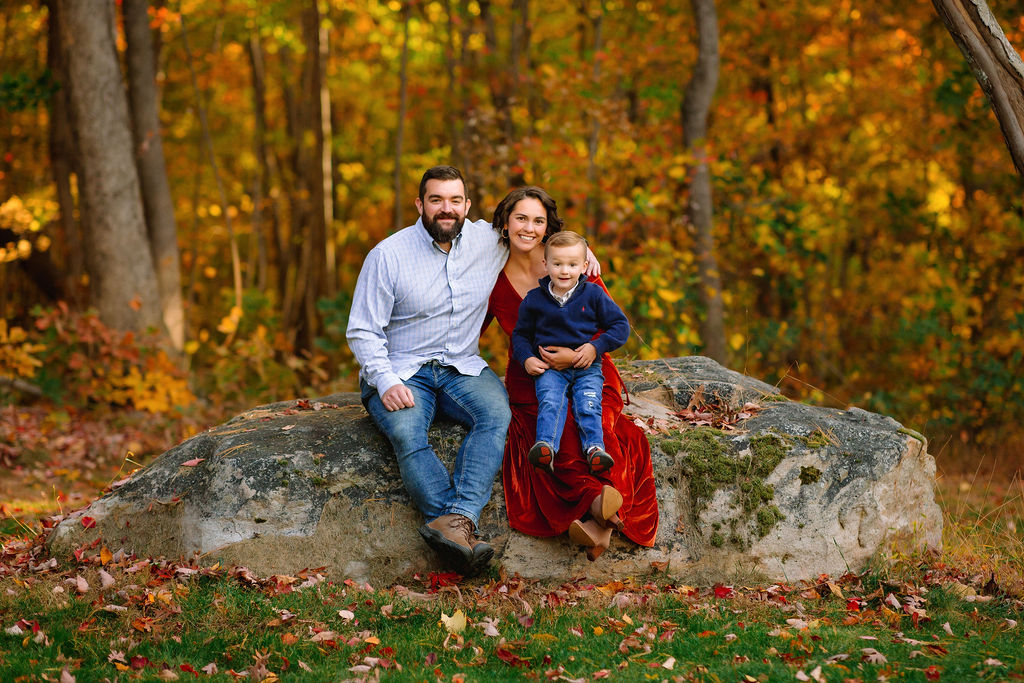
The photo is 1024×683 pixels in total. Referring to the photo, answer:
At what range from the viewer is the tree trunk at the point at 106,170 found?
9.84 meters

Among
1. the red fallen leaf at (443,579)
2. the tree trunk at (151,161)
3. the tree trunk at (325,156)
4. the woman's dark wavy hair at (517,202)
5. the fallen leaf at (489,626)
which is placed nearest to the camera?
the fallen leaf at (489,626)

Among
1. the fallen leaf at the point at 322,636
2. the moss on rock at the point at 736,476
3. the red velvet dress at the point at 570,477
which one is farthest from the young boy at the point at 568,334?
the fallen leaf at the point at 322,636

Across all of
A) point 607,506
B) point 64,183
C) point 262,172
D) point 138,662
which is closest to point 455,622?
point 607,506

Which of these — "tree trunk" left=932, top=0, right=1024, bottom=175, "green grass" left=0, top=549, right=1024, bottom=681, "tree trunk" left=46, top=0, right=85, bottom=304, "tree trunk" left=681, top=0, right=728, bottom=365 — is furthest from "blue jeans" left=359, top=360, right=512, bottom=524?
"tree trunk" left=46, top=0, right=85, bottom=304

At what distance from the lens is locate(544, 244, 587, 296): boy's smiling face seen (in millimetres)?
4723

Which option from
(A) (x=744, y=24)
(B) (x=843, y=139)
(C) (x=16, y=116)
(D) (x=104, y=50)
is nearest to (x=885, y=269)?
(B) (x=843, y=139)

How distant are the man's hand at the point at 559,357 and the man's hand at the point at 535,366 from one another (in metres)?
0.03

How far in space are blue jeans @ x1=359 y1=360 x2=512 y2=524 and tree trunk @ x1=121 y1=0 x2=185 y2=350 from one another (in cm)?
710

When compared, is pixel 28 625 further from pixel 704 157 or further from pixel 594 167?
pixel 704 157

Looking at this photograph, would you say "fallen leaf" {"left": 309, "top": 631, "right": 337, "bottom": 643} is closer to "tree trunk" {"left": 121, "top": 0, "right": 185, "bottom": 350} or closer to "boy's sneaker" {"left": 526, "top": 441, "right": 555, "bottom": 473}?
"boy's sneaker" {"left": 526, "top": 441, "right": 555, "bottom": 473}

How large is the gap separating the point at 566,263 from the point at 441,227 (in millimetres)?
747

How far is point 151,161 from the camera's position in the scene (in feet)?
37.6

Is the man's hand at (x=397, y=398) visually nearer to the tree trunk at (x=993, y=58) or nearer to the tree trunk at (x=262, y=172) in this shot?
the tree trunk at (x=993, y=58)

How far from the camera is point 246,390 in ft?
34.8
